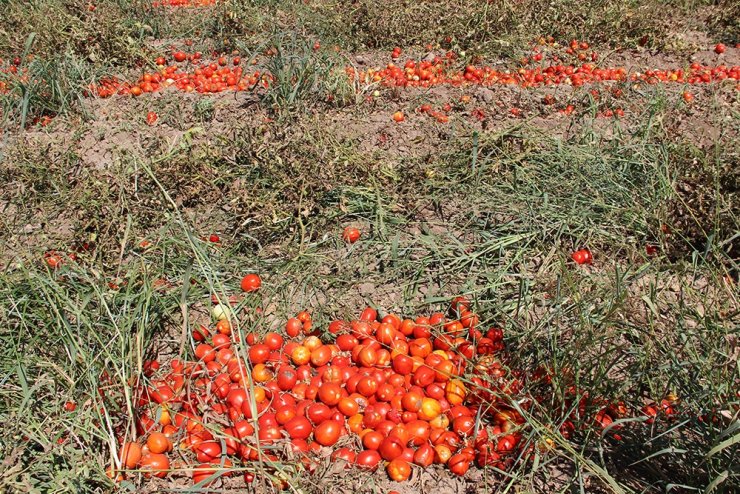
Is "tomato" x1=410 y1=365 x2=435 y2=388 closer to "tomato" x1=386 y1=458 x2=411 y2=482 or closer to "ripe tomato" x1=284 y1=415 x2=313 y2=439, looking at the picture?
"tomato" x1=386 y1=458 x2=411 y2=482

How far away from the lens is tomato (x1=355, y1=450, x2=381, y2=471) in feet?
8.32

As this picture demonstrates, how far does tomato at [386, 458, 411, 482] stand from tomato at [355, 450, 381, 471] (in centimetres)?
7

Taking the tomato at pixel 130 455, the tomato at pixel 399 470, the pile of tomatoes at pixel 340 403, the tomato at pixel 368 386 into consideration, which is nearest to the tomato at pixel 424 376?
the pile of tomatoes at pixel 340 403

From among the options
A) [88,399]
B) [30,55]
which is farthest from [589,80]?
[30,55]

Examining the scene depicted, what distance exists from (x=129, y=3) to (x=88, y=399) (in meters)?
5.71

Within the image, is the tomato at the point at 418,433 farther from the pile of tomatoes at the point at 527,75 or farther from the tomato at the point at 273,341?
the pile of tomatoes at the point at 527,75

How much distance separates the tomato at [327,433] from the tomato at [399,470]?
0.30m

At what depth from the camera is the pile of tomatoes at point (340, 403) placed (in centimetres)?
254

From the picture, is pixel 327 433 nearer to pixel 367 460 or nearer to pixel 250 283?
pixel 367 460

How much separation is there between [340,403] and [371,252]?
1165mm

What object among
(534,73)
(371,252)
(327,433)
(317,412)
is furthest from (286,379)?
(534,73)

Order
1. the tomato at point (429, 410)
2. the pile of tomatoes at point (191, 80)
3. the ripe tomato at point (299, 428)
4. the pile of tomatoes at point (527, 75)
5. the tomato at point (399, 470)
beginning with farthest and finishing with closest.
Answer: the pile of tomatoes at point (527, 75)
the pile of tomatoes at point (191, 80)
the tomato at point (429, 410)
the ripe tomato at point (299, 428)
the tomato at point (399, 470)

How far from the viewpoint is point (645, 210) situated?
3764mm

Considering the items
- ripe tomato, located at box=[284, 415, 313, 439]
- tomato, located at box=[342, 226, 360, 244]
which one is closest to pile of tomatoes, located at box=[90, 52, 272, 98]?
tomato, located at box=[342, 226, 360, 244]
